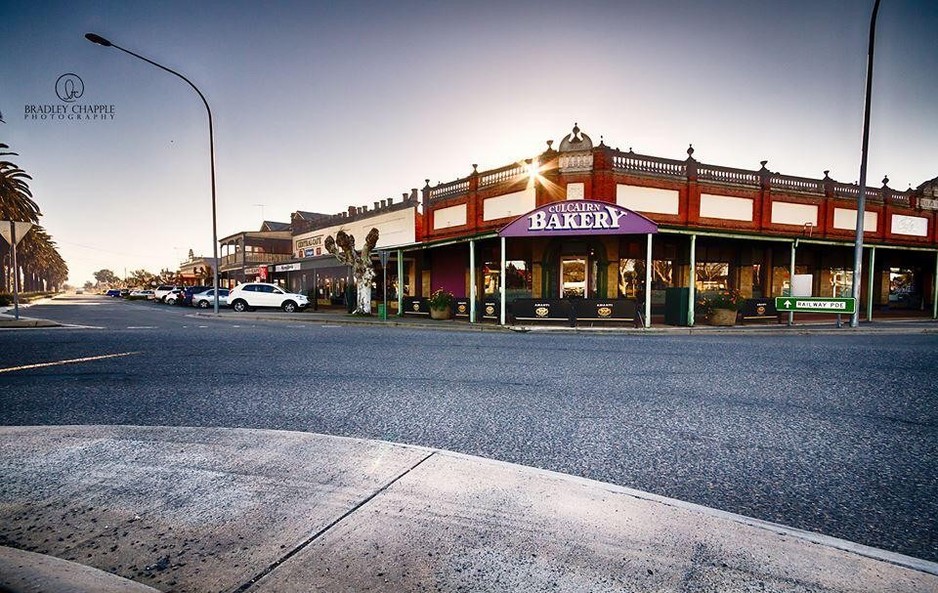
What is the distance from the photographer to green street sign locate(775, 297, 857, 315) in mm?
15039

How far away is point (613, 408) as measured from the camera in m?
4.92

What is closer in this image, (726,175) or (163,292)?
(726,175)

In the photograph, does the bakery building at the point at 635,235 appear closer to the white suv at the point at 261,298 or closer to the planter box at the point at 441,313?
the planter box at the point at 441,313

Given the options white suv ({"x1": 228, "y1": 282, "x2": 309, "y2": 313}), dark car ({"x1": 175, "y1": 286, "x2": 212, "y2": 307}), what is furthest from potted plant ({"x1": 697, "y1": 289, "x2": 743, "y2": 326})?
dark car ({"x1": 175, "y1": 286, "x2": 212, "y2": 307})

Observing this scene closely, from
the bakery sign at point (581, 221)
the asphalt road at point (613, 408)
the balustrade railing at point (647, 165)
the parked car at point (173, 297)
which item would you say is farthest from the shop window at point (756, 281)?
the parked car at point (173, 297)

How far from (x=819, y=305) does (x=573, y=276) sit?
8.81m

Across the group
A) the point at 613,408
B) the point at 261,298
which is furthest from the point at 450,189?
the point at 613,408

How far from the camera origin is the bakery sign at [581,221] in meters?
15.3

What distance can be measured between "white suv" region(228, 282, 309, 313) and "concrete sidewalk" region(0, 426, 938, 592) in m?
23.5

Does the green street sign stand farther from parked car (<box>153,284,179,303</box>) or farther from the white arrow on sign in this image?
parked car (<box>153,284,179,303</box>)

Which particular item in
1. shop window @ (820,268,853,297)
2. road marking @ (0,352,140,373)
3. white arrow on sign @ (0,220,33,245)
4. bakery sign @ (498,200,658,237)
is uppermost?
bakery sign @ (498,200,658,237)

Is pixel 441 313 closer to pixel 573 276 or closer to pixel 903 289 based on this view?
pixel 573 276

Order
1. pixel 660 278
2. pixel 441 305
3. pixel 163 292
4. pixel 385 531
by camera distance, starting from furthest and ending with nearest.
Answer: pixel 163 292 → pixel 660 278 → pixel 441 305 → pixel 385 531

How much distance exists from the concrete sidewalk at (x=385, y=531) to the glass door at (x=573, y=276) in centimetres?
1593
